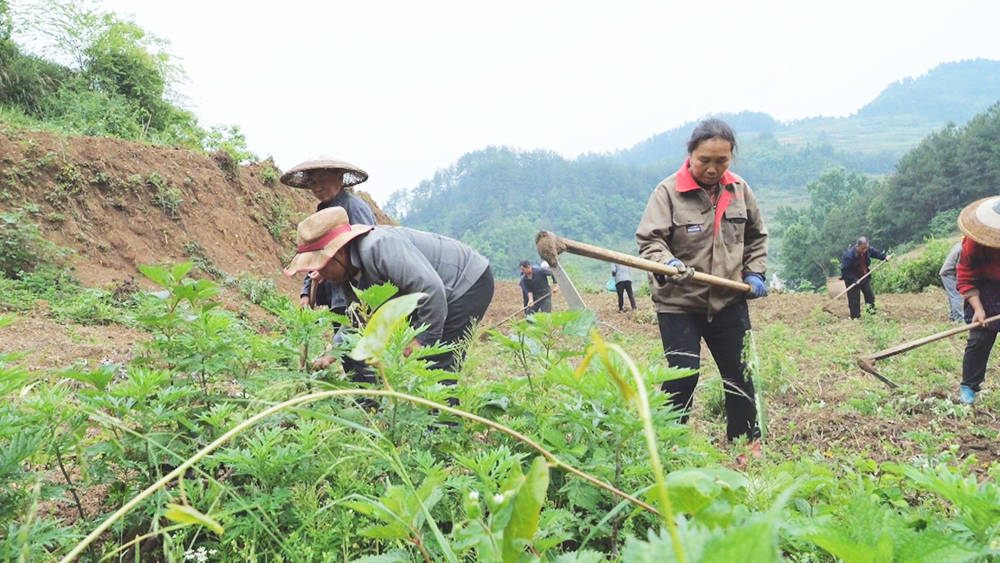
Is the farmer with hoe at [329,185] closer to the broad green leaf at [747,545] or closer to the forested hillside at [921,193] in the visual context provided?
the broad green leaf at [747,545]

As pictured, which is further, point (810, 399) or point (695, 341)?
point (810, 399)

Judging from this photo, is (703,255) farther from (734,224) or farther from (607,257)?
(607,257)

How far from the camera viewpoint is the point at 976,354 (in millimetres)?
4152

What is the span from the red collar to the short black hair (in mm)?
96

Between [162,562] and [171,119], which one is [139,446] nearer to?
[162,562]

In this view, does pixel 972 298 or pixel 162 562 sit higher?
pixel 162 562

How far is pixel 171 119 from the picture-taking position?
16.0m

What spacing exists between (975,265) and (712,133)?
2392 mm

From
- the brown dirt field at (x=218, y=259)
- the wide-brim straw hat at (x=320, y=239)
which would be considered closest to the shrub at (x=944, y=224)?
the brown dirt field at (x=218, y=259)

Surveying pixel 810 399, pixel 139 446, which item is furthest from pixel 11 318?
pixel 810 399

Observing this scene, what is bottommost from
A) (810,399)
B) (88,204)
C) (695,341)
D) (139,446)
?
(810,399)

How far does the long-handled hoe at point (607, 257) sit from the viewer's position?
112 inches

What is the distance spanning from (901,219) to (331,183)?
43.2m

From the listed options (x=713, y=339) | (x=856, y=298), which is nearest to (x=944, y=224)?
(x=856, y=298)
